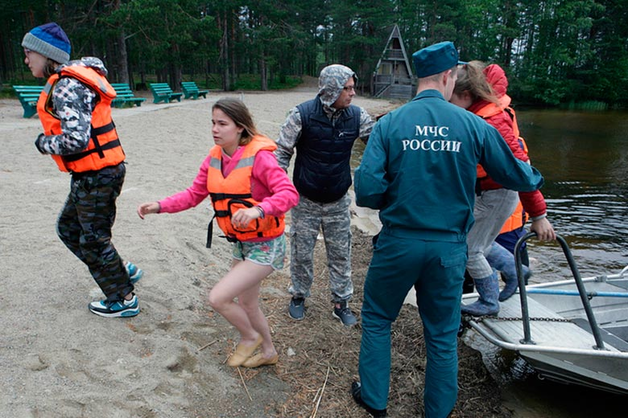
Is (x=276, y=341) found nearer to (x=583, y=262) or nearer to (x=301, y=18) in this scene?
(x=583, y=262)

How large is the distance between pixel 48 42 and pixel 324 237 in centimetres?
250

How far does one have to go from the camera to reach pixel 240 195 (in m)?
2.92

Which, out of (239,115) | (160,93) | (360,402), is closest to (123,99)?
(160,93)

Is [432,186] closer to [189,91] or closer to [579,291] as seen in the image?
[579,291]

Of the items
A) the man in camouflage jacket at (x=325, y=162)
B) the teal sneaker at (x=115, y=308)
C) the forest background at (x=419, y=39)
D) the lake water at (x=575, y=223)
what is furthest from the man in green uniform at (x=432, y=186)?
the forest background at (x=419, y=39)

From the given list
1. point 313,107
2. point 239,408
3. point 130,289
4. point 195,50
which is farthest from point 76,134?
point 195,50

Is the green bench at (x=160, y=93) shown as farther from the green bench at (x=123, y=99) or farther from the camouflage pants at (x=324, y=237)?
the camouflage pants at (x=324, y=237)

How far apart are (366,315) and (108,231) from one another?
198cm

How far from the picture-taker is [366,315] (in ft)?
10.0

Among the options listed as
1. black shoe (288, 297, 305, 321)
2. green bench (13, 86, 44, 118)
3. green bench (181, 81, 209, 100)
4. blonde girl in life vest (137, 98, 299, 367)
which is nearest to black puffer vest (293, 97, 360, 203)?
blonde girl in life vest (137, 98, 299, 367)

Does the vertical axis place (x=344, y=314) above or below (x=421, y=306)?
below

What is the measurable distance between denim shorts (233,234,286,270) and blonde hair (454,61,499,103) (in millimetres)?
1709

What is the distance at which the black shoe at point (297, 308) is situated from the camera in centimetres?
429

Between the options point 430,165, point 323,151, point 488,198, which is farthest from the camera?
point 323,151
